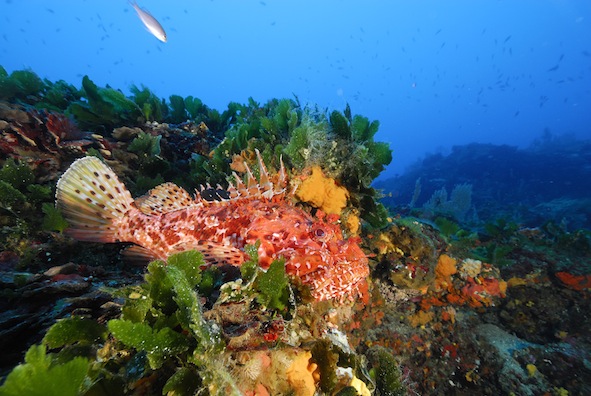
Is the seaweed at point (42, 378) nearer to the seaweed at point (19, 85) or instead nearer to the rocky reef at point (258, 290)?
the rocky reef at point (258, 290)

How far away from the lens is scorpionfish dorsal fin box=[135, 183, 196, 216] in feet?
11.9

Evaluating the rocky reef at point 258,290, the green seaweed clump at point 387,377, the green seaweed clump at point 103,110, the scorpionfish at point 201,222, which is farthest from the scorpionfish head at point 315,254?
the green seaweed clump at point 103,110

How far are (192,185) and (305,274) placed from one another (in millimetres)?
3226

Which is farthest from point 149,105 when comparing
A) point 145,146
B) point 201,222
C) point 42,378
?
point 42,378

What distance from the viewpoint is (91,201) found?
3.35 meters

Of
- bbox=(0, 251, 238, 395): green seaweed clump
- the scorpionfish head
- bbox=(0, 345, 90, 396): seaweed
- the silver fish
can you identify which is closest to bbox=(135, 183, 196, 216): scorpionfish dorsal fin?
the scorpionfish head

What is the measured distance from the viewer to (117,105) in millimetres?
5945

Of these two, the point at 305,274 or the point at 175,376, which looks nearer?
the point at 175,376

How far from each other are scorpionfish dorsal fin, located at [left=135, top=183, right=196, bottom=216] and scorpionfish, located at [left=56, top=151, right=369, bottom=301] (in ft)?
0.04

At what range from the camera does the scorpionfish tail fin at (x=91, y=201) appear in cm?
321

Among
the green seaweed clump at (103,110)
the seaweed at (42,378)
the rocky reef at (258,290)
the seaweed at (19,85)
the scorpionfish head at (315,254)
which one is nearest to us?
the seaweed at (42,378)

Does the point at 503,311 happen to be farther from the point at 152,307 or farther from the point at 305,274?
the point at 152,307

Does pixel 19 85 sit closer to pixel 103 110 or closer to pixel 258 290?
pixel 103 110

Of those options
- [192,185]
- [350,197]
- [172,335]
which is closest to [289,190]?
[350,197]
